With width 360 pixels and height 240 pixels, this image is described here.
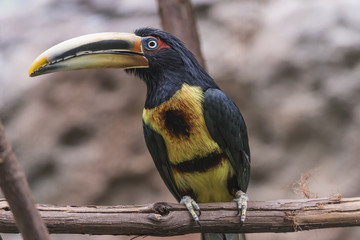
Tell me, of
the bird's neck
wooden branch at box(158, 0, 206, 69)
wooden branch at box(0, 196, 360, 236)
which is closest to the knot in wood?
wooden branch at box(0, 196, 360, 236)

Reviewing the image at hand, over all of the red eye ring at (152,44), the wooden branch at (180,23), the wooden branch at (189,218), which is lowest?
the wooden branch at (189,218)

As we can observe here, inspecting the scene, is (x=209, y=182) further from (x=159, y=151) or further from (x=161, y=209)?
(x=161, y=209)

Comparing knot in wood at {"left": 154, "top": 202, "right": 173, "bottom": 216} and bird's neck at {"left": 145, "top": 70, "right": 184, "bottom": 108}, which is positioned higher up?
bird's neck at {"left": 145, "top": 70, "right": 184, "bottom": 108}

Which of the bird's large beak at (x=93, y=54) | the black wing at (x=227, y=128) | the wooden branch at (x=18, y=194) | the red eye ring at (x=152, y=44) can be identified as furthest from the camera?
the red eye ring at (x=152, y=44)

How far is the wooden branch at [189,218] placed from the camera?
254 cm

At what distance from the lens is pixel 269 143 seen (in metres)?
6.30

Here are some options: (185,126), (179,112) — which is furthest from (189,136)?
(179,112)

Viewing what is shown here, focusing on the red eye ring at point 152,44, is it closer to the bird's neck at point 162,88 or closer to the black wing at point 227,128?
the bird's neck at point 162,88

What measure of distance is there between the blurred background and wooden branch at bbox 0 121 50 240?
4.69 m

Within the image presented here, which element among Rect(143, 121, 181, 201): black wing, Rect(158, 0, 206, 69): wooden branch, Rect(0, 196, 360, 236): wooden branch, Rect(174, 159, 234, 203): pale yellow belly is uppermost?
Rect(158, 0, 206, 69): wooden branch

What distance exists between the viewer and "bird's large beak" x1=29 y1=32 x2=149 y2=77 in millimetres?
2895

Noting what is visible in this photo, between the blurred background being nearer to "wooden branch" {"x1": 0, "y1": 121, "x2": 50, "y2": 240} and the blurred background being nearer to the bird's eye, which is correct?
the bird's eye

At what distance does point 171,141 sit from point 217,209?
0.55m

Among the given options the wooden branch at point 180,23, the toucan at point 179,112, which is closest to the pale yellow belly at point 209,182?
the toucan at point 179,112
